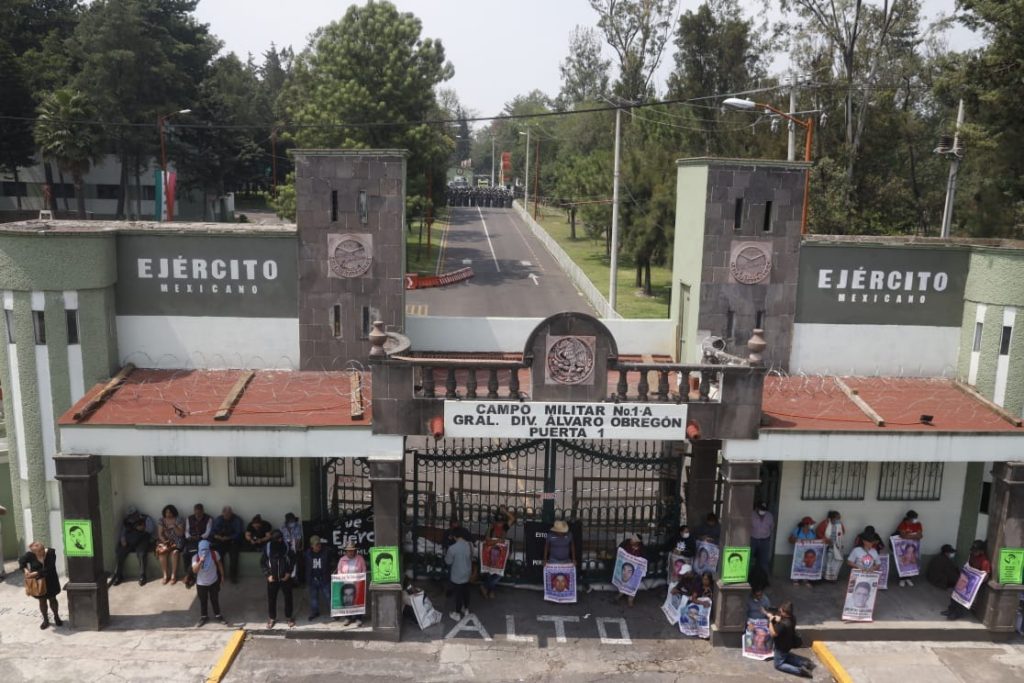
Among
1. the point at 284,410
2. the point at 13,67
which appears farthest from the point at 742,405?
the point at 13,67

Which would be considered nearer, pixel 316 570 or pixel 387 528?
pixel 387 528

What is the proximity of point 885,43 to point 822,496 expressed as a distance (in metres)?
33.4

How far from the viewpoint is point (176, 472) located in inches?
→ 563

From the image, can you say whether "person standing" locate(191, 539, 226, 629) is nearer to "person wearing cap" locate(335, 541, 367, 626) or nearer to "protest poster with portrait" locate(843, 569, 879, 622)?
"person wearing cap" locate(335, 541, 367, 626)

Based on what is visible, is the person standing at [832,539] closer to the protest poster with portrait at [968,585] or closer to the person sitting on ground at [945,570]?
the person sitting on ground at [945,570]

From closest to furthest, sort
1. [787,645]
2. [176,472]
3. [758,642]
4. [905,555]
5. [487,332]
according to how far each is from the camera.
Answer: [787,645]
[758,642]
[176,472]
[905,555]
[487,332]

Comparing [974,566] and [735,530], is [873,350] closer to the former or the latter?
[974,566]

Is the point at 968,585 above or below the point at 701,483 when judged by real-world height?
below

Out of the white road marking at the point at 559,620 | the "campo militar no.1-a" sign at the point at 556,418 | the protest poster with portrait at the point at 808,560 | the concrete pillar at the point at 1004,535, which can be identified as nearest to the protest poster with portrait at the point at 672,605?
the white road marking at the point at 559,620

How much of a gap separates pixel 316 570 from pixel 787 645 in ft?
23.5

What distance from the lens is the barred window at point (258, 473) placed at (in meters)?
14.2

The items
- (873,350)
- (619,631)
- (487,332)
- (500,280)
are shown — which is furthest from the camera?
(500,280)

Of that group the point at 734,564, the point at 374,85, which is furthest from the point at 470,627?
the point at 374,85

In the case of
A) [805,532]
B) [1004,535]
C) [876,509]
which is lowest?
[805,532]
